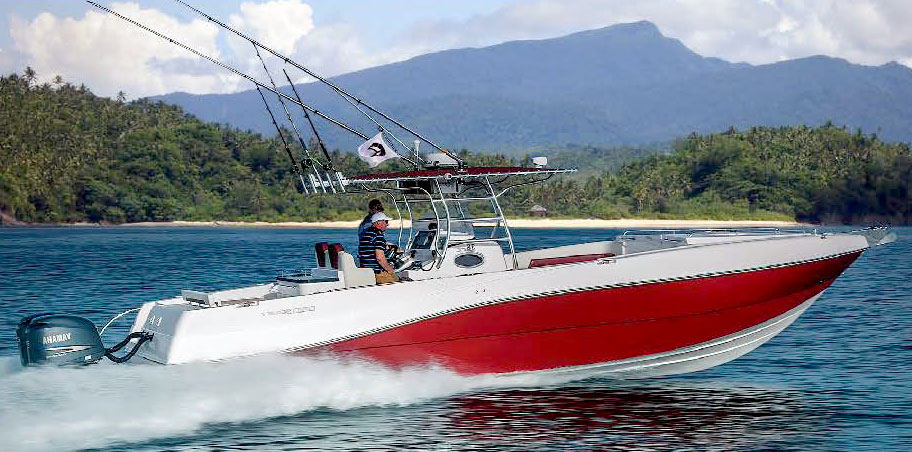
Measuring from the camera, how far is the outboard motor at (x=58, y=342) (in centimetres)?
1085

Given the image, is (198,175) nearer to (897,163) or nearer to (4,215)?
(4,215)

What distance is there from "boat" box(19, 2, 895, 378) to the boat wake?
181 millimetres

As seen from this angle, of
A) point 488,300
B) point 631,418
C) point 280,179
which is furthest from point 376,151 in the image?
point 280,179

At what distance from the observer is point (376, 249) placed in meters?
12.4

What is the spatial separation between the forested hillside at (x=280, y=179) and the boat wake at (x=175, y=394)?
333 feet

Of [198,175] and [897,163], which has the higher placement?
[198,175]

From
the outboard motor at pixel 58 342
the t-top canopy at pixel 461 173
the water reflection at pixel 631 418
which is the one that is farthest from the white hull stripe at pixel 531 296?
the outboard motor at pixel 58 342

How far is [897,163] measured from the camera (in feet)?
395

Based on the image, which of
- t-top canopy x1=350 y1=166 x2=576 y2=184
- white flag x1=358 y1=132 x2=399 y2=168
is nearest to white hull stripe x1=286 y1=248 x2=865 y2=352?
t-top canopy x1=350 y1=166 x2=576 y2=184

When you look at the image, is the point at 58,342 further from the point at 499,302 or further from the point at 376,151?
the point at 499,302

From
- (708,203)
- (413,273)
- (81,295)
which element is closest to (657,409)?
A: (413,273)

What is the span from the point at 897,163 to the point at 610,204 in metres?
29.9

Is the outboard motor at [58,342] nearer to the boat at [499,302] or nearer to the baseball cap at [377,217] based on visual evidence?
the boat at [499,302]

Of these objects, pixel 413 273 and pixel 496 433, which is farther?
pixel 413 273
